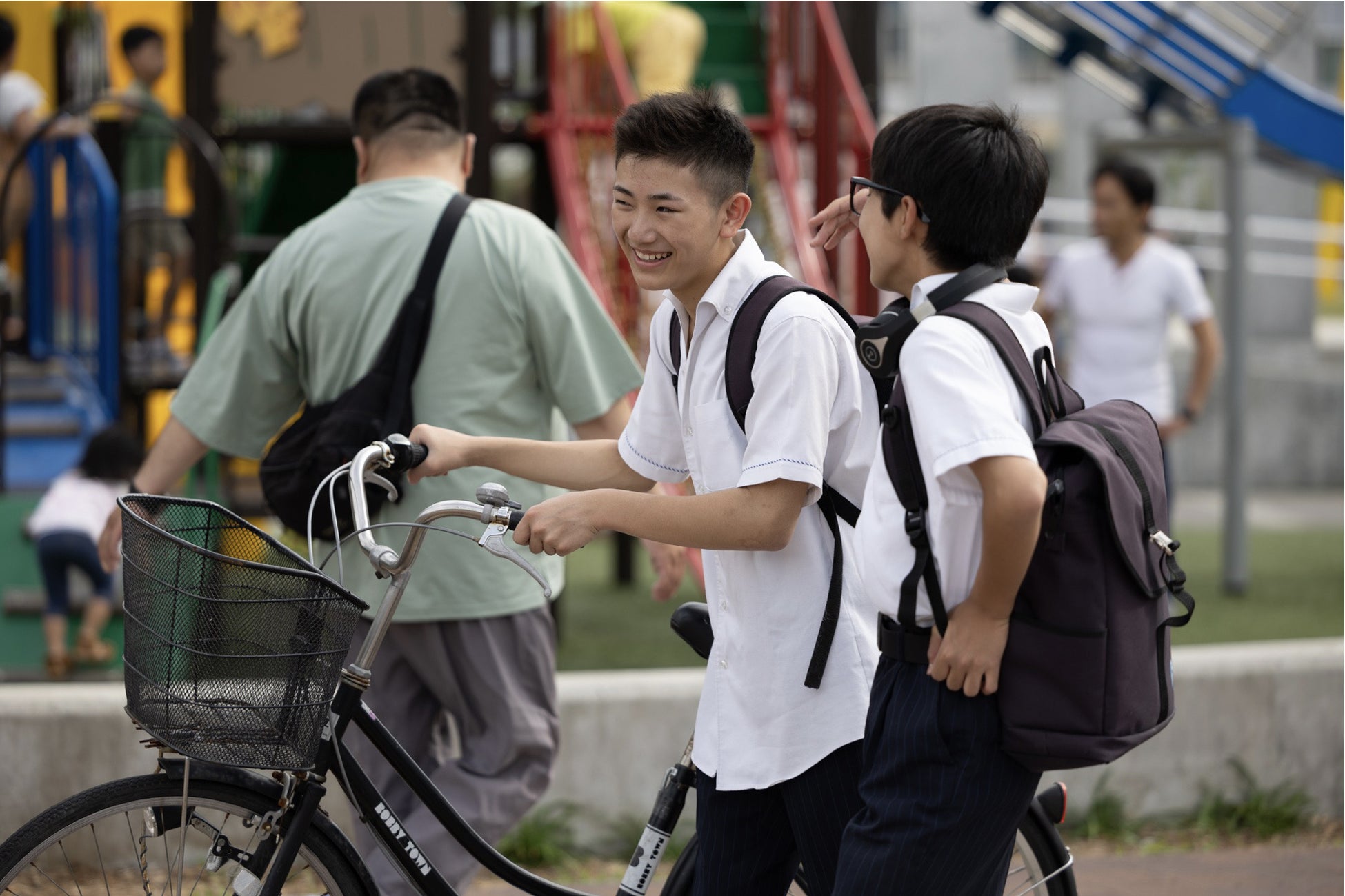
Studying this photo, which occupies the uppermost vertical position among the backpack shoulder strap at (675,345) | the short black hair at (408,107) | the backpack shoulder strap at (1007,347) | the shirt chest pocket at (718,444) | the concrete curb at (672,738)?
the short black hair at (408,107)

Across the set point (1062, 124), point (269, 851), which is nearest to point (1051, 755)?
point (269, 851)

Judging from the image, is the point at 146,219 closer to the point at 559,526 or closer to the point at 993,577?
the point at 559,526

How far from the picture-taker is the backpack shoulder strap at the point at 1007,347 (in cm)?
218

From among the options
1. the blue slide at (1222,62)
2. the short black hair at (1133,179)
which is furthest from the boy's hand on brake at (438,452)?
the blue slide at (1222,62)

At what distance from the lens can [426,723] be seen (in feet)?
11.7

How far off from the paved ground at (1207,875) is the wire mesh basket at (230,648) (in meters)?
2.06

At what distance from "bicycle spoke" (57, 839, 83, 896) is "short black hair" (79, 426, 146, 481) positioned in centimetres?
337

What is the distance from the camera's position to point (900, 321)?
2.25 m

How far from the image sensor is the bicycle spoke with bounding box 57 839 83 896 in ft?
8.30

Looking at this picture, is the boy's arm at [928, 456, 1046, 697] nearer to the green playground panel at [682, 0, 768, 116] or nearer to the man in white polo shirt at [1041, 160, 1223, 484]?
the man in white polo shirt at [1041, 160, 1223, 484]

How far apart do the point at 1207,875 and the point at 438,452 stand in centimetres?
281

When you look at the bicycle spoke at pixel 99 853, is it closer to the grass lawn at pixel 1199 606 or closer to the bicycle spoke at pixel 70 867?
the bicycle spoke at pixel 70 867

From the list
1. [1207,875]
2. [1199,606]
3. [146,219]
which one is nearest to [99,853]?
[1207,875]

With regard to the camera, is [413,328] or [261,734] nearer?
[261,734]
